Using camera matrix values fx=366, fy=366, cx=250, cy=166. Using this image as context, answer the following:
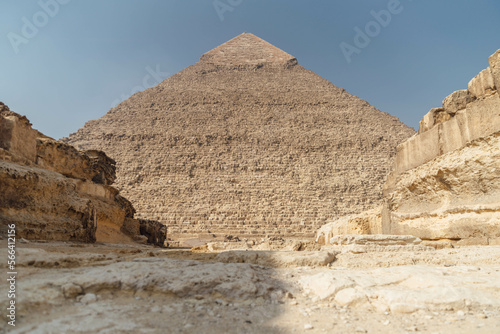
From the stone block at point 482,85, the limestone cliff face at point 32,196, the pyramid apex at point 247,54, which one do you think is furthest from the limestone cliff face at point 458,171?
the pyramid apex at point 247,54

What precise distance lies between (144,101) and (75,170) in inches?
1812

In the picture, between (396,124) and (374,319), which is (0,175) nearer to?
(374,319)

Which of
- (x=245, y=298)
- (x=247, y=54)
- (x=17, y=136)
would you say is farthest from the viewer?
(x=247, y=54)

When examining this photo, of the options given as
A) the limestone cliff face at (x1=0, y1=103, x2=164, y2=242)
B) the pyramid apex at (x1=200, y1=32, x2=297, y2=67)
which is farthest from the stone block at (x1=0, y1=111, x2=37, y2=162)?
the pyramid apex at (x1=200, y1=32, x2=297, y2=67)

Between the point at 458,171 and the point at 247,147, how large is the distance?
41.0m

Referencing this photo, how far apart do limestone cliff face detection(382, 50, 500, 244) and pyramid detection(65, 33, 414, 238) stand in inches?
962

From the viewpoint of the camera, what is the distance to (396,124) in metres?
47.1

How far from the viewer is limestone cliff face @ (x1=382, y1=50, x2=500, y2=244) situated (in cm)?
235

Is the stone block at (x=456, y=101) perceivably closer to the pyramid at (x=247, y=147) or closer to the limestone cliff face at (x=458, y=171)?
the limestone cliff face at (x=458, y=171)

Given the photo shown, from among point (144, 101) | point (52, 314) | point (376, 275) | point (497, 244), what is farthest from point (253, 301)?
point (144, 101)

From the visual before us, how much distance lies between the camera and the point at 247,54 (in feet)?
200

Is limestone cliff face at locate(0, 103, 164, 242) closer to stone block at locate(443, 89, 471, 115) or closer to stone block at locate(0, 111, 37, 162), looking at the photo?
stone block at locate(0, 111, 37, 162)

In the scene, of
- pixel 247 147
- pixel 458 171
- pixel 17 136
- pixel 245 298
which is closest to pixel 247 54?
pixel 247 147

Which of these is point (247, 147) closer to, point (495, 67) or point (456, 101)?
point (456, 101)
